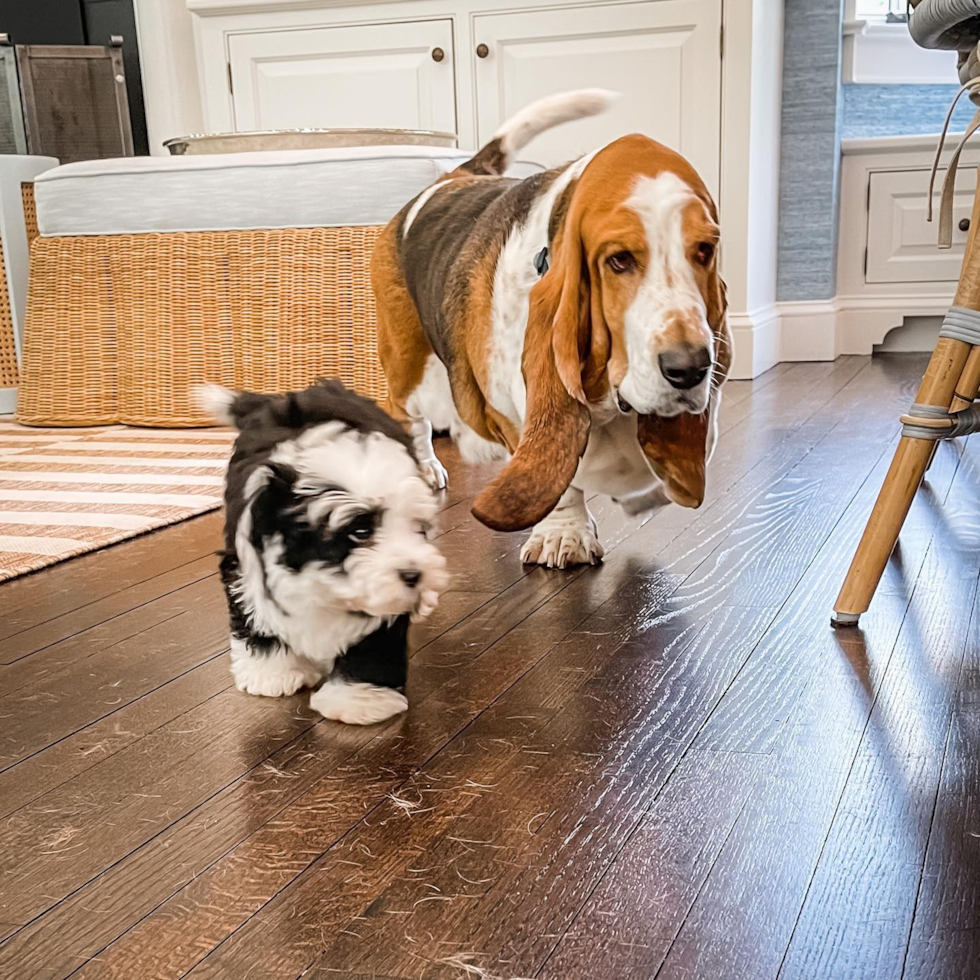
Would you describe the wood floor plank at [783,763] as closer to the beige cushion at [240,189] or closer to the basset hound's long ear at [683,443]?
the basset hound's long ear at [683,443]

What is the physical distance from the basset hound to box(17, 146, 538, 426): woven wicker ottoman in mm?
943

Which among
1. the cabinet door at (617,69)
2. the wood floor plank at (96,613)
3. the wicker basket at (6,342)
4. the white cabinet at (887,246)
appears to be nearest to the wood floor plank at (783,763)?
the wood floor plank at (96,613)

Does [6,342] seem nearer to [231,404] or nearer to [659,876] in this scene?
[231,404]

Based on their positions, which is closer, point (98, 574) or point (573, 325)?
point (573, 325)

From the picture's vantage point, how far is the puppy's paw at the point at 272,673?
4.17 ft

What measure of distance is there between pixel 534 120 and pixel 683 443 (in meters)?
0.82

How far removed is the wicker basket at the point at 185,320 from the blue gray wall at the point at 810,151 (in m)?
1.81

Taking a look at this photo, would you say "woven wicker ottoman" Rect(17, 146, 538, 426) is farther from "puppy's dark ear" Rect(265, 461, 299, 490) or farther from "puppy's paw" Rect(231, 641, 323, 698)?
"puppy's dark ear" Rect(265, 461, 299, 490)

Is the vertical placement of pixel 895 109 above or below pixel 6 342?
above

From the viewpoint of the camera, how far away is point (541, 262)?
1.60 metres

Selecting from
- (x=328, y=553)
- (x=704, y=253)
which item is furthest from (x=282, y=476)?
(x=704, y=253)

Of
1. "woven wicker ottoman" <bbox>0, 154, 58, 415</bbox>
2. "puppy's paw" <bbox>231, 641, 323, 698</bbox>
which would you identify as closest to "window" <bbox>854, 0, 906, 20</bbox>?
"woven wicker ottoman" <bbox>0, 154, 58, 415</bbox>

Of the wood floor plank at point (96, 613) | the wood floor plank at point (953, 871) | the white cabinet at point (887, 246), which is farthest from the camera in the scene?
the white cabinet at point (887, 246)

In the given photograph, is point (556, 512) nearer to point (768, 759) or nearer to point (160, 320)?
point (768, 759)
